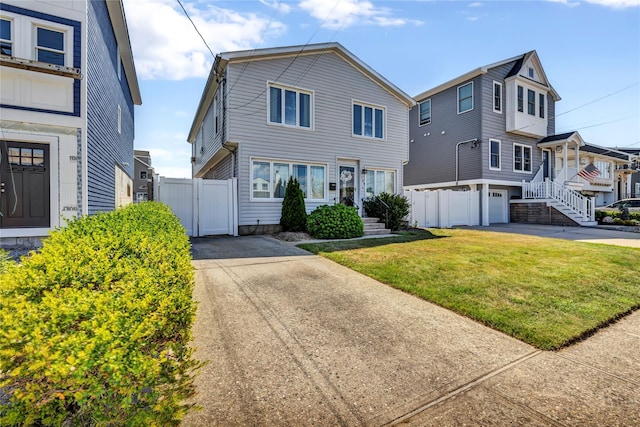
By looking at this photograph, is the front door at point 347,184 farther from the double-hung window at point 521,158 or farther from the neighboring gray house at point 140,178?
the neighboring gray house at point 140,178

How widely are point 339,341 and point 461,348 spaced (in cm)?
120

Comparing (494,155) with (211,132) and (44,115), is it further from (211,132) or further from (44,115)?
(44,115)

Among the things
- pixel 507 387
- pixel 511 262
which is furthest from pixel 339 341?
pixel 511 262

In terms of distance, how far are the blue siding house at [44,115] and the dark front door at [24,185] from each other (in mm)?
16

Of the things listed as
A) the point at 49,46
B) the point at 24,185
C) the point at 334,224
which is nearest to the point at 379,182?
the point at 334,224

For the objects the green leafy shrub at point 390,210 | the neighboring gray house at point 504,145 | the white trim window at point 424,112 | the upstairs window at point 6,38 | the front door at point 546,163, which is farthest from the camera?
the white trim window at point 424,112

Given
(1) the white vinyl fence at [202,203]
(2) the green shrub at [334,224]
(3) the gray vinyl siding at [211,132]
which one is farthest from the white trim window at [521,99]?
(1) the white vinyl fence at [202,203]

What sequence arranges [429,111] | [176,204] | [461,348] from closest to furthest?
[461,348]
[176,204]
[429,111]

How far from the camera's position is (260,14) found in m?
8.55

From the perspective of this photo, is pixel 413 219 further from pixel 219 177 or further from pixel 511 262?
pixel 219 177

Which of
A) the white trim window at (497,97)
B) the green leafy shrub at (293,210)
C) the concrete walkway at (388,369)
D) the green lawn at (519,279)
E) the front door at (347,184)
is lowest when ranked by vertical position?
the concrete walkway at (388,369)

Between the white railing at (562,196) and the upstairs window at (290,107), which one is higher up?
the upstairs window at (290,107)

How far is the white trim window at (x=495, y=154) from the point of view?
56.6 feet

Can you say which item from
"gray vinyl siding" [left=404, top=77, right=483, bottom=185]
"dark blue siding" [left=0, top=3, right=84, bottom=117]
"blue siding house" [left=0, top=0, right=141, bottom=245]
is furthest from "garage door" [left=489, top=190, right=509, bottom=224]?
"dark blue siding" [left=0, top=3, right=84, bottom=117]
